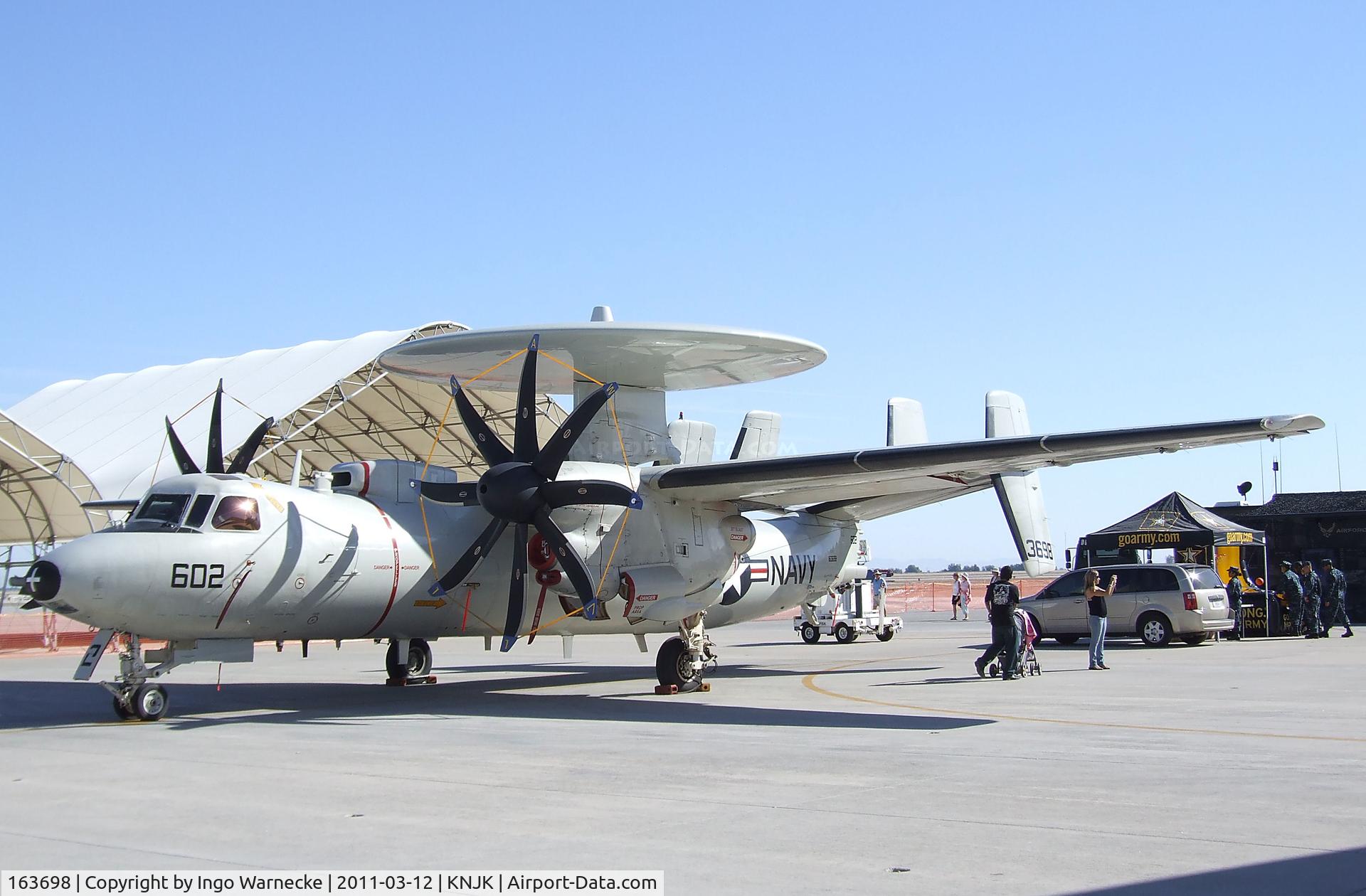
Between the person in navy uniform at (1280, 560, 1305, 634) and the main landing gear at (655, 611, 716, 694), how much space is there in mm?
19798

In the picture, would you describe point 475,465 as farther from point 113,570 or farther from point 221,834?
point 221,834

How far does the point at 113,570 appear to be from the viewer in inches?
543

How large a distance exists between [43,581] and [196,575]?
171 cm

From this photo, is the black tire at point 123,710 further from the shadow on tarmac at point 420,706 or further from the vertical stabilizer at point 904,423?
the vertical stabilizer at point 904,423

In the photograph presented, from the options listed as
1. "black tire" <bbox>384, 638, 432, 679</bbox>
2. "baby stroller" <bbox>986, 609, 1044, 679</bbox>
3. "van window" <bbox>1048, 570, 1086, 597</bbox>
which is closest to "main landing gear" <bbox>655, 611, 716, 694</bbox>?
"black tire" <bbox>384, 638, 432, 679</bbox>

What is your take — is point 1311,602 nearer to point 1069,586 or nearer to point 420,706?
point 1069,586

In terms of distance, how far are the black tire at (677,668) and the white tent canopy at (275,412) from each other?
60.8 feet

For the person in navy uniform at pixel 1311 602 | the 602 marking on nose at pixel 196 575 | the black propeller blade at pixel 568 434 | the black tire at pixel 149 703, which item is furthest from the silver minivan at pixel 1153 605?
the black tire at pixel 149 703

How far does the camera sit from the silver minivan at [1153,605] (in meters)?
27.3

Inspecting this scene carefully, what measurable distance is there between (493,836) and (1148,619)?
23719mm

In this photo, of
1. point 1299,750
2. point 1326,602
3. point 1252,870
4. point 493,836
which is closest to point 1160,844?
point 1252,870

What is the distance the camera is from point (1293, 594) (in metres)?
31.5

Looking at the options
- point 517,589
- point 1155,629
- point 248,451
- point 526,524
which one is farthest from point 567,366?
point 1155,629

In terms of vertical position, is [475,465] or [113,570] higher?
[475,465]
